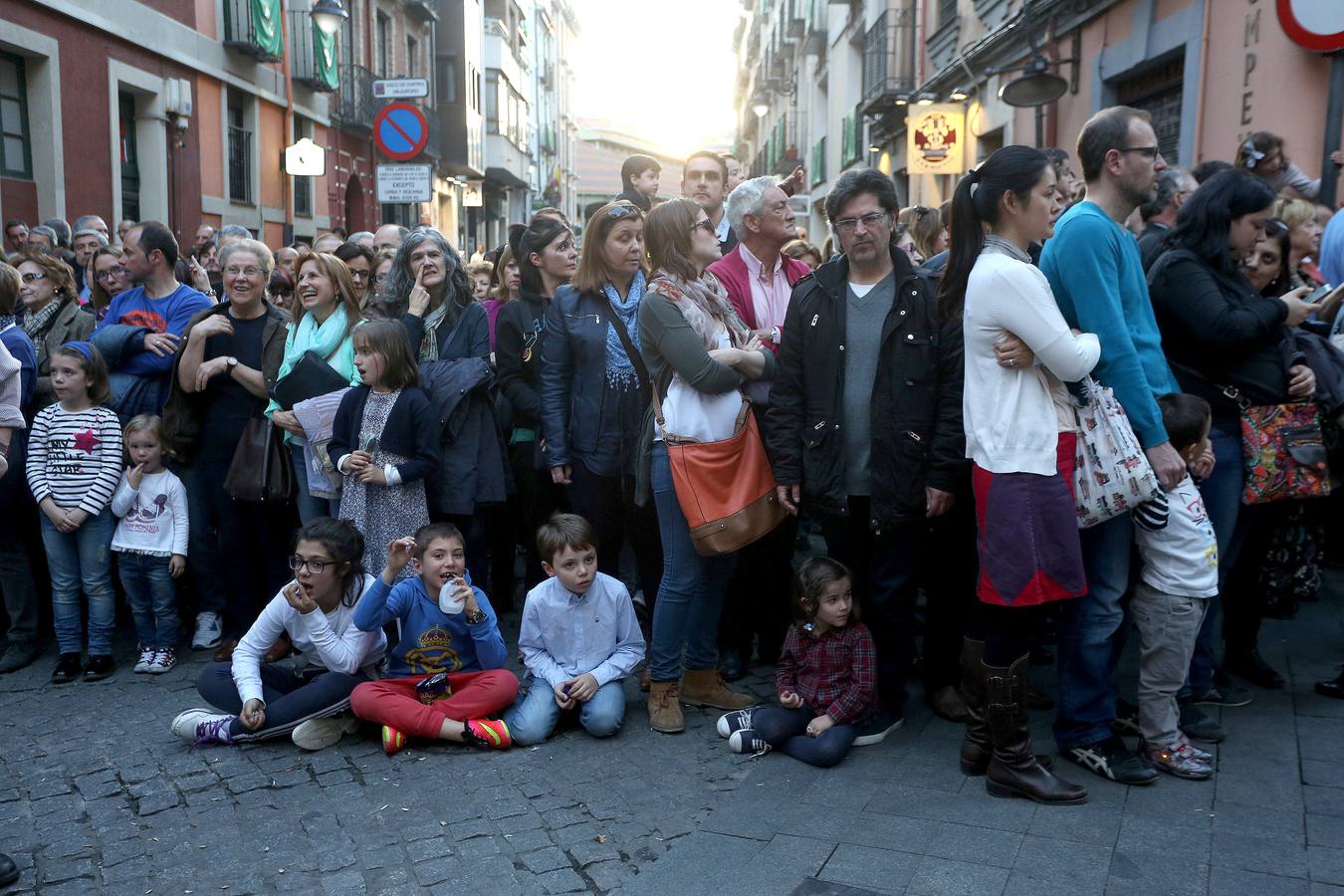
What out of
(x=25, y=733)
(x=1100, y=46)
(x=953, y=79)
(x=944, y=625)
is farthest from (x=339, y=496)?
(x=953, y=79)

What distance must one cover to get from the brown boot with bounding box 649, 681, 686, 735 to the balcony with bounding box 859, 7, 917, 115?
1696 centimetres

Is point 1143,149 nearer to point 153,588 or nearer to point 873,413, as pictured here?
point 873,413

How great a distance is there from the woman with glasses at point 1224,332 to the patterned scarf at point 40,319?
5537 mm

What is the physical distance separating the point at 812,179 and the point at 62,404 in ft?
99.0

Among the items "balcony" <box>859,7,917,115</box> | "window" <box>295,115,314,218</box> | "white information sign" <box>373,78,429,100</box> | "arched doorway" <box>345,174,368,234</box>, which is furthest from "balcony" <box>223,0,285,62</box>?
"balcony" <box>859,7,917,115</box>

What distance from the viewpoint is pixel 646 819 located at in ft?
13.2

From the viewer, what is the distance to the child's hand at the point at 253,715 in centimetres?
471

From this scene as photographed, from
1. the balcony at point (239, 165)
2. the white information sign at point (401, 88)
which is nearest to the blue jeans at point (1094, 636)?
the white information sign at point (401, 88)

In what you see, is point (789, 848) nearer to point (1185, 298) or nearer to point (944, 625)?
point (944, 625)

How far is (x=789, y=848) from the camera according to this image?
3.72m

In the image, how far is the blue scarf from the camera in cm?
523

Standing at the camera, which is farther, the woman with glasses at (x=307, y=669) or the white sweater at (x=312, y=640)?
the white sweater at (x=312, y=640)

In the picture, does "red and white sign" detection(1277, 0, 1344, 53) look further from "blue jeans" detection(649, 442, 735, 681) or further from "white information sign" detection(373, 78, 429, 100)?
"white information sign" detection(373, 78, 429, 100)

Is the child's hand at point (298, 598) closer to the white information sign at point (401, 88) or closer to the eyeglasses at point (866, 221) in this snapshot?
the eyeglasses at point (866, 221)
